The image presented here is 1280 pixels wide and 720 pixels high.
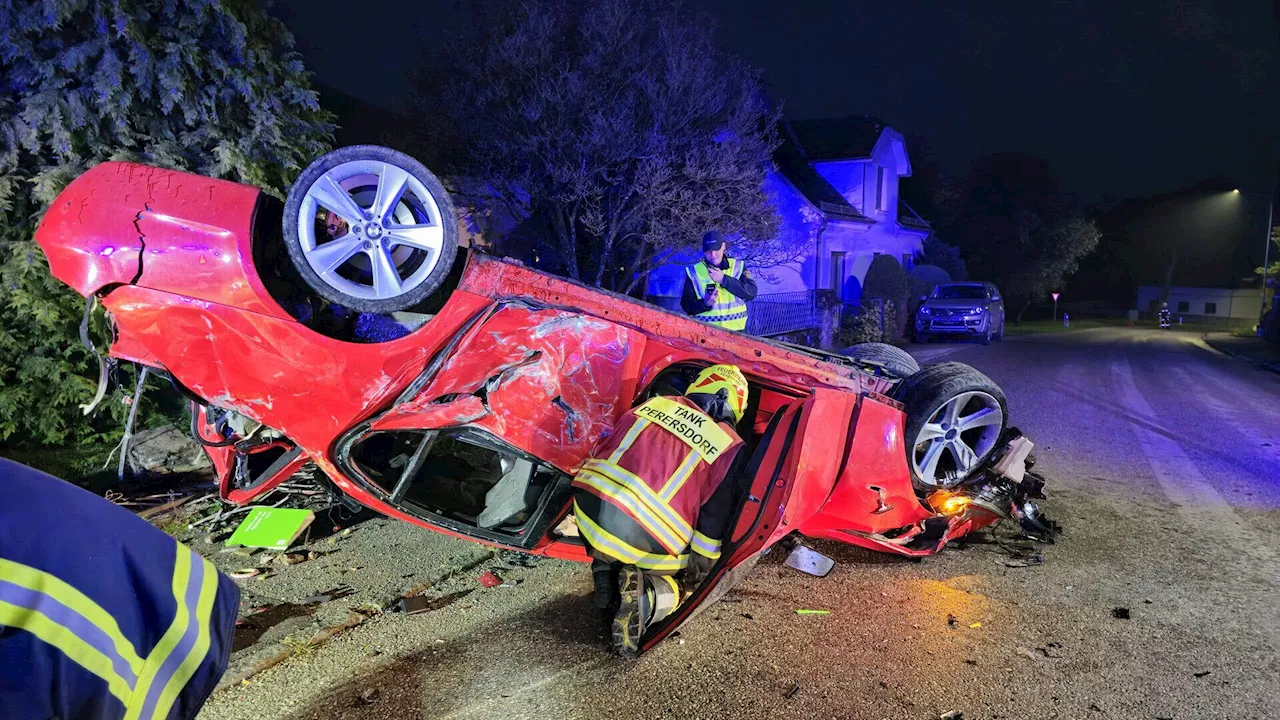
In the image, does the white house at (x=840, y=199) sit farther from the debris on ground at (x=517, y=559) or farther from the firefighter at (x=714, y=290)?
the debris on ground at (x=517, y=559)

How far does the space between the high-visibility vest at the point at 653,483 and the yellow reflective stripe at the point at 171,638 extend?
5.33 feet

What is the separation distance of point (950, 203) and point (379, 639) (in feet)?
120

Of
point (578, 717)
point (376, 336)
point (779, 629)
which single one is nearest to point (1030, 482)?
point (779, 629)

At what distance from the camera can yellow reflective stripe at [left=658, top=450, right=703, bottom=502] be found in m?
2.92

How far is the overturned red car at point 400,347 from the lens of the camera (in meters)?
3.10

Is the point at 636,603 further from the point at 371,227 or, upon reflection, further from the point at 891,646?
the point at 371,227

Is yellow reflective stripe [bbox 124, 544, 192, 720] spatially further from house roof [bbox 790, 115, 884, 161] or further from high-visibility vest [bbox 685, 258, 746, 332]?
house roof [bbox 790, 115, 884, 161]

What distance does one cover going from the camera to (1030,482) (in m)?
4.49

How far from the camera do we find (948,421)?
412 centimetres

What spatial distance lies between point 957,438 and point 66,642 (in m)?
4.01

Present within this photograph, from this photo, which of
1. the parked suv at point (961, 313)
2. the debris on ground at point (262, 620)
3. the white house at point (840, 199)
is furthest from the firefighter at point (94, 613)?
the parked suv at point (961, 313)

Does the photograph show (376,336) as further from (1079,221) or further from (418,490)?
(1079,221)

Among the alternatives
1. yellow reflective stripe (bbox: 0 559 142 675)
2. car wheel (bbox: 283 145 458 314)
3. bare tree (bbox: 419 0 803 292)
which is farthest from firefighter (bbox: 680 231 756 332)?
bare tree (bbox: 419 0 803 292)

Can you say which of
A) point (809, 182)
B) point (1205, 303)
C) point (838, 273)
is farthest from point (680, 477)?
point (1205, 303)
